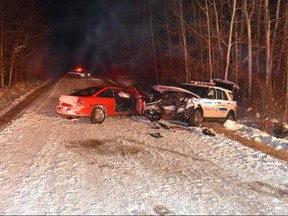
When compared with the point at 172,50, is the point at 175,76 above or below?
below

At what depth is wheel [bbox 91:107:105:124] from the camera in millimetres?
12711

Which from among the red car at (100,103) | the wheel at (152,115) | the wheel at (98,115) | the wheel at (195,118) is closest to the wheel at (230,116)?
the wheel at (195,118)

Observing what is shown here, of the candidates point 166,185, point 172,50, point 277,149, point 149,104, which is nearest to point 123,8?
point 172,50

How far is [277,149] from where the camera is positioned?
34.8ft

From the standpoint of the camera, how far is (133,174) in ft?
23.4

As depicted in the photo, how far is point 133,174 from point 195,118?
6564 millimetres

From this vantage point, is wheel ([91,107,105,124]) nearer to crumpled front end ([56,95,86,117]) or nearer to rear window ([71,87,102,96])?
crumpled front end ([56,95,86,117])

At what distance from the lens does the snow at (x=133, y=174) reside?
565 centimetres

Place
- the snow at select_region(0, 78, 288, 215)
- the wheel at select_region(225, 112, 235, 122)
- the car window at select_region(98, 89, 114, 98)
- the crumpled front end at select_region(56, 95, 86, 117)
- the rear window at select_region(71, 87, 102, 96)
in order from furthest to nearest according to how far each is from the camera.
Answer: the wheel at select_region(225, 112, 235, 122)
the car window at select_region(98, 89, 114, 98)
the rear window at select_region(71, 87, 102, 96)
the crumpled front end at select_region(56, 95, 86, 117)
the snow at select_region(0, 78, 288, 215)

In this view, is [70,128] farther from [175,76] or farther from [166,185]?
[175,76]

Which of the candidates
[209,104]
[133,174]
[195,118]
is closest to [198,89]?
[209,104]

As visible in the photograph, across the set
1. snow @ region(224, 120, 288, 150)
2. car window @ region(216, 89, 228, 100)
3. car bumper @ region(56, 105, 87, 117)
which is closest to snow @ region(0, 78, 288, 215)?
snow @ region(224, 120, 288, 150)

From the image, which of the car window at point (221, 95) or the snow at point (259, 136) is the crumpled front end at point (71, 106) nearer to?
the car window at point (221, 95)

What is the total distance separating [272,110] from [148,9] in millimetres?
28123
